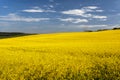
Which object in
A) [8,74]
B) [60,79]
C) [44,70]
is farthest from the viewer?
[44,70]

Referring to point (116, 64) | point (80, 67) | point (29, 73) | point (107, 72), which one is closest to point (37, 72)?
point (29, 73)

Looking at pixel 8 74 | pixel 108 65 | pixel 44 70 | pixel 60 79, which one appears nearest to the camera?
pixel 60 79

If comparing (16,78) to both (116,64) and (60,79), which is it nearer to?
(60,79)

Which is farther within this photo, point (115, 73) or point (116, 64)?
point (116, 64)

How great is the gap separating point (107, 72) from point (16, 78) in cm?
378

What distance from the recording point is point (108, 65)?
12320 mm

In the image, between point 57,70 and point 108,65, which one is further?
point 108,65

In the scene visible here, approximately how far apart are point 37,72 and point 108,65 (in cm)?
338

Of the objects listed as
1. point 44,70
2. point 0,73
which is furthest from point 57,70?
point 0,73

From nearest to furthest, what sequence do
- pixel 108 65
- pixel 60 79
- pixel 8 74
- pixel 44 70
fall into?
pixel 60 79, pixel 8 74, pixel 44 70, pixel 108 65

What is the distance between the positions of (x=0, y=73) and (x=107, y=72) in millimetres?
4535

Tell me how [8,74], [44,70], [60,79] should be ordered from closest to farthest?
1. [60,79]
2. [8,74]
3. [44,70]

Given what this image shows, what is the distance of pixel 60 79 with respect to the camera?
1011 cm

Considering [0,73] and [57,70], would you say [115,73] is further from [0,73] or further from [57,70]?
[0,73]
